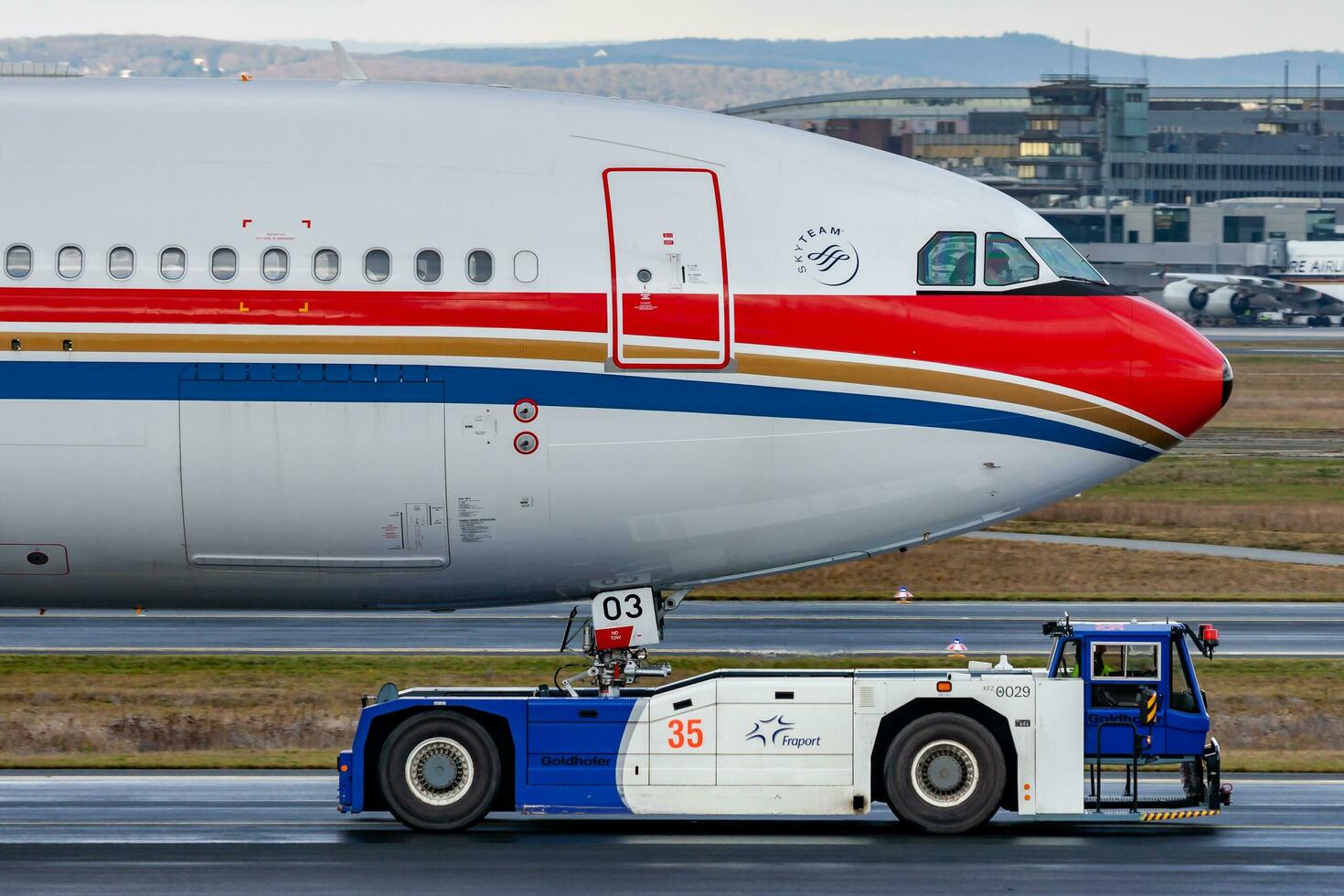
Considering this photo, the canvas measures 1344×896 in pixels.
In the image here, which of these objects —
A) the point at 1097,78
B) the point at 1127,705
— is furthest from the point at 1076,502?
the point at 1097,78

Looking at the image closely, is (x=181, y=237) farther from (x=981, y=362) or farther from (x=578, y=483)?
(x=981, y=362)

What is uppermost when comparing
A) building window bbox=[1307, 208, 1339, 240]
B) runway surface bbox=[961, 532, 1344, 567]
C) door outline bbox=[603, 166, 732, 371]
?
building window bbox=[1307, 208, 1339, 240]

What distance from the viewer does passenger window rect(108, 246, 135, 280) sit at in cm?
1756

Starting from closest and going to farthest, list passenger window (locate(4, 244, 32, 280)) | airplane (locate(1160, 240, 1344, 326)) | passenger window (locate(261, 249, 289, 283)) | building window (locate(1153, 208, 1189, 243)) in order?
passenger window (locate(4, 244, 32, 280)) < passenger window (locate(261, 249, 289, 283)) < airplane (locate(1160, 240, 1344, 326)) < building window (locate(1153, 208, 1189, 243))

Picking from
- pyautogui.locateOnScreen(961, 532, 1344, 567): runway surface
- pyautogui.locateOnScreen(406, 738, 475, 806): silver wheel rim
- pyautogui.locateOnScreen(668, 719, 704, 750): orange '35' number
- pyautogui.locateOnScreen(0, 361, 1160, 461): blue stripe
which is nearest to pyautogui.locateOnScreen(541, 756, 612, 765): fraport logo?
pyautogui.locateOnScreen(668, 719, 704, 750): orange '35' number

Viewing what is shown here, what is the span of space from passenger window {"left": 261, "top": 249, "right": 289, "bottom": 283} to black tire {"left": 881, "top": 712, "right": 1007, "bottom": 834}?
8.20 meters

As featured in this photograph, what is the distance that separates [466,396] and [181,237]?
132 inches

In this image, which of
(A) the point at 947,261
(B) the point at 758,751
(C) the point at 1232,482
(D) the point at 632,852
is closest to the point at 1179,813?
(B) the point at 758,751

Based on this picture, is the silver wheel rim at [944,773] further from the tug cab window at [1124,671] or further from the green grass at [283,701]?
the green grass at [283,701]

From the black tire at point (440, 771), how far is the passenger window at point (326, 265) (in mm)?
4920

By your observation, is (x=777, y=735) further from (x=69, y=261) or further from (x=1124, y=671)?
(x=69, y=261)

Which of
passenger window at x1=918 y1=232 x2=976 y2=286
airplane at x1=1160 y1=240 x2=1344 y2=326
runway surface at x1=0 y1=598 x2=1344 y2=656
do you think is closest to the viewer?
passenger window at x1=918 y1=232 x2=976 y2=286

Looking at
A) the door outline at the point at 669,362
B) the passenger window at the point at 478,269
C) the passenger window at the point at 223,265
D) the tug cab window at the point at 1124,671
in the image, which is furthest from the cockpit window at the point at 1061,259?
the passenger window at the point at 223,265

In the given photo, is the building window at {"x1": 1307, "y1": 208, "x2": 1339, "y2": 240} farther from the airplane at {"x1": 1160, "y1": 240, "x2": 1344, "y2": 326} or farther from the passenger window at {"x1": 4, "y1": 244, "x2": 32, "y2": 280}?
the passenger window at {"x1": 4, "y1": 244, "x2": 32, "y2": 280}
